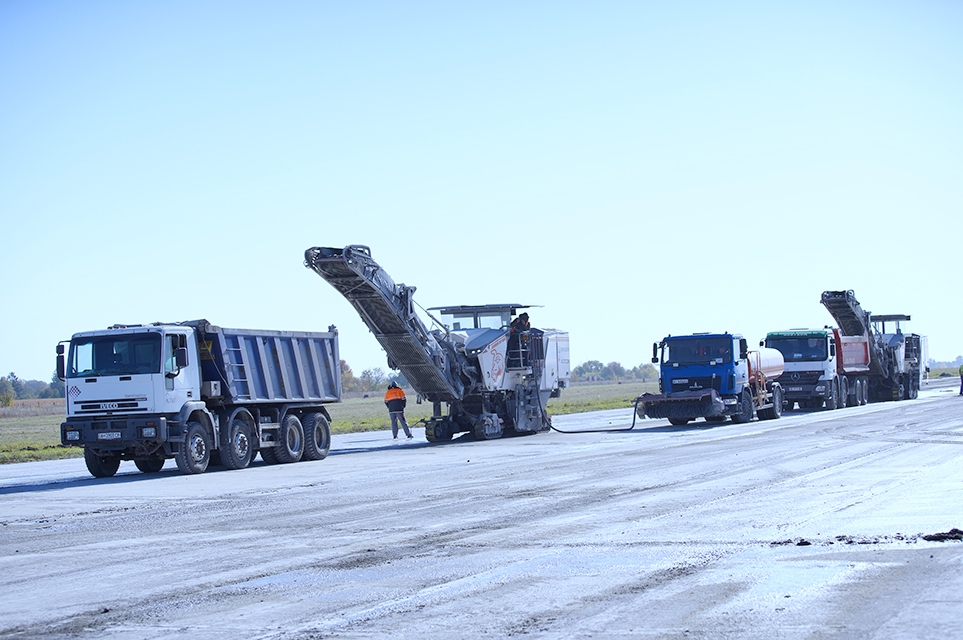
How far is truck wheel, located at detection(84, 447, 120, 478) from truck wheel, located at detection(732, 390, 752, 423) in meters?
19.4

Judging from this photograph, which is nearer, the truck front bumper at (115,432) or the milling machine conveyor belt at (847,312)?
the truck front bumper at (115,432)

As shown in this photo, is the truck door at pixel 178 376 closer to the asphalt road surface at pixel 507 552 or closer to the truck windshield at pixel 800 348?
the asphalt road surface at pixel 507 552

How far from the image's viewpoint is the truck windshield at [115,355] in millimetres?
21891

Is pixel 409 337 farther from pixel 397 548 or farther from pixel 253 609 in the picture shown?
pixel 253 609

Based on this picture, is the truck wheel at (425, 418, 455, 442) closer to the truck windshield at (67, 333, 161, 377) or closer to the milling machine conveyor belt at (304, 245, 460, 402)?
the milling machine conveyor belt at (304, 245, 460, 402)

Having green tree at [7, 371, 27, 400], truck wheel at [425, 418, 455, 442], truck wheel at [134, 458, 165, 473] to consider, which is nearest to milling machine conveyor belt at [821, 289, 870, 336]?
truck wheel at [425, 418, 455, 442]

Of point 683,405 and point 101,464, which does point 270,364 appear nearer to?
point 101,464

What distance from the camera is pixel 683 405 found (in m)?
34.0

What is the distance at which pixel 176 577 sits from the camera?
32.3 ft

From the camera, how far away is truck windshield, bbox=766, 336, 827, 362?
41.8 metres

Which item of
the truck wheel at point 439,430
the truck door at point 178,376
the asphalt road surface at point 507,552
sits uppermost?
the truck door at point 178,376

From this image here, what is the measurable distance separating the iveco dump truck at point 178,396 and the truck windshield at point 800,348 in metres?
22.4

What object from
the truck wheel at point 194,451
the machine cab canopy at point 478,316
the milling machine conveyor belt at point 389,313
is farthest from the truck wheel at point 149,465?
the machine cab canopy at point 478,316

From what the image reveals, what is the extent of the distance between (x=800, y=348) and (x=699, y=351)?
8.93m
